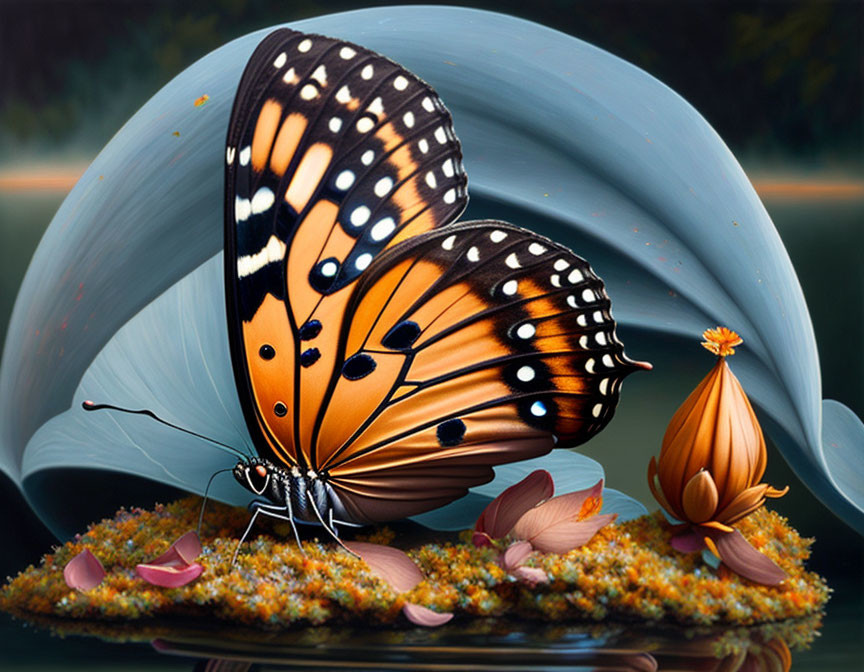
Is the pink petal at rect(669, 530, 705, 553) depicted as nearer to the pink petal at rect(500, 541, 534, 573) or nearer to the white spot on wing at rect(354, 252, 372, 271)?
the pink petal at rect(500, 541, 534, 573)

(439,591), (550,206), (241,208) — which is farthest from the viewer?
(550,206)

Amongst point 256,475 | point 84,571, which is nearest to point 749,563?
point 256,475

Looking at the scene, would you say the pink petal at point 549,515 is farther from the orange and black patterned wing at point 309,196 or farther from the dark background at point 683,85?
the dark background at point 683,85

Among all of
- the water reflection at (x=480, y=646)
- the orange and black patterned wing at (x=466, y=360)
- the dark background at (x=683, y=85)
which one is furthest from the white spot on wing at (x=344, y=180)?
the water reflection at (x=480, y=646)

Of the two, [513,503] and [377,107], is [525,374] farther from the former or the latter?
[377,107]

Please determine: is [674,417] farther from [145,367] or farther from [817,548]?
[145,367]
